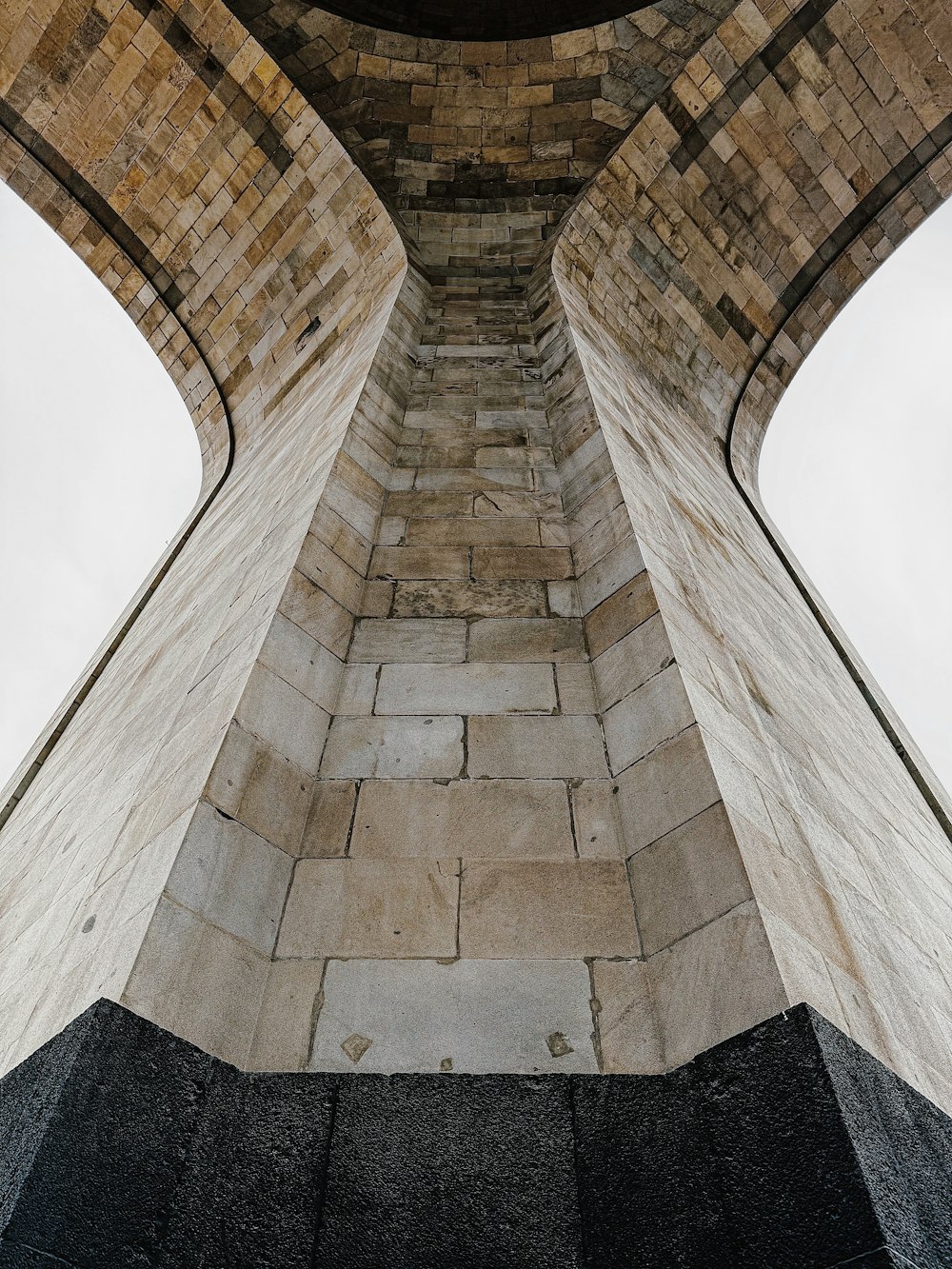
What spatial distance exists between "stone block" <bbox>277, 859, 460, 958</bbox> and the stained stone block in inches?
2.6

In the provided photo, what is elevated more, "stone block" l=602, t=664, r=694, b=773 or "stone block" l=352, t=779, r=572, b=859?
"stone block" l=602, t=664, r=694, b=773

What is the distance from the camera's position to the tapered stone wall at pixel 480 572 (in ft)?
8.96

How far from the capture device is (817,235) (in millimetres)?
9680

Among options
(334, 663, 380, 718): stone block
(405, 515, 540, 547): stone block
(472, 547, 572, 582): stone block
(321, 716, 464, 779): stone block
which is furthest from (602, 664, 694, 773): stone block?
(405, 515, 540, 547): stone block

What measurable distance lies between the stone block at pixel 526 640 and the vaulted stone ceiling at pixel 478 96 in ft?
20.1

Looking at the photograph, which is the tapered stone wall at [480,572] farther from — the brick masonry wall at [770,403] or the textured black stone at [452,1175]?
the textured black stone at [452,1175]

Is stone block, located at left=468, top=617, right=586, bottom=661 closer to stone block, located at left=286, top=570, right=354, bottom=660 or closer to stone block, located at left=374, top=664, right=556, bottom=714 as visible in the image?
stone block, located at left=374, top=664, right=556, bottom=714

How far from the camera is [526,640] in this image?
4.02 meters

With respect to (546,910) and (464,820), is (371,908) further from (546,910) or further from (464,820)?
(546,910)

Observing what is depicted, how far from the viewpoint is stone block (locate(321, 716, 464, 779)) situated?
341cm

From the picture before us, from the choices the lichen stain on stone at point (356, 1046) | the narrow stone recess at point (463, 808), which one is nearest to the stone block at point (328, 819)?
the narrow stone recess at point (463, 808)

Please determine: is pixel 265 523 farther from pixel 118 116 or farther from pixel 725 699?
pixel 118 116

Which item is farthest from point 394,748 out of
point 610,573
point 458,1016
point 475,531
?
point 475,531

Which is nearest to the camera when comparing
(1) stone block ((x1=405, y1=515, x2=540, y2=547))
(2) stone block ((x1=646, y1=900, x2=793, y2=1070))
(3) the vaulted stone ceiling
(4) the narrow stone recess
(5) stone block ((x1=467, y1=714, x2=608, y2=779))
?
(2) stone block ((x1=646, y1=900, x2=793, y2=1070))
